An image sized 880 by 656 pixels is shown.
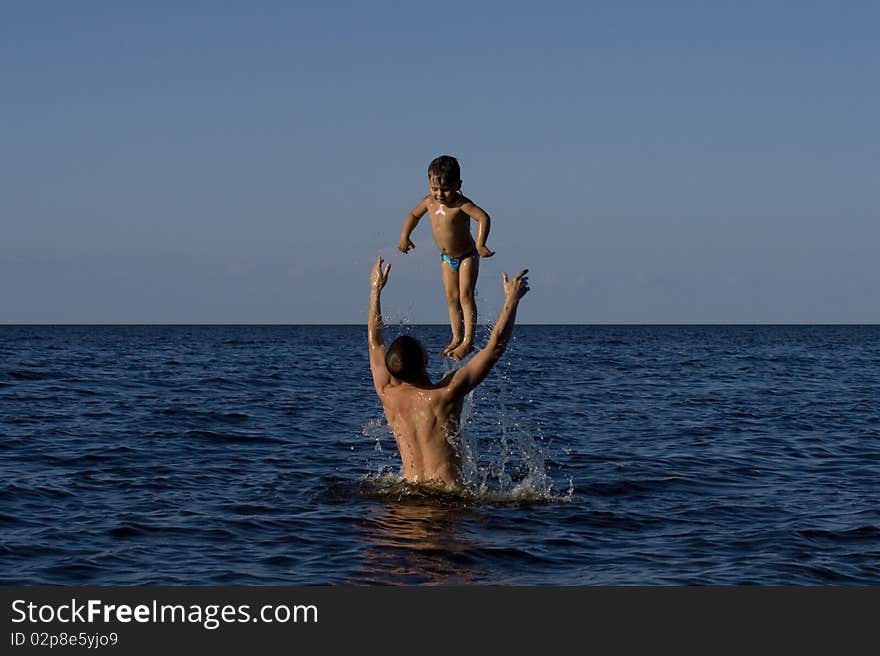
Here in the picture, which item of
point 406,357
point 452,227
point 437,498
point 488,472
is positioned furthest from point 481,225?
point 488,472

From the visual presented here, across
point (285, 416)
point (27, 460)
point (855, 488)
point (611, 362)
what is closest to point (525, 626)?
point (855, 488)

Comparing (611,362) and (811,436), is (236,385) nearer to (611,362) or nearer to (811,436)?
(811,436)

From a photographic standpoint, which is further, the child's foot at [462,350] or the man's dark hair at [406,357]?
the man's dark hair at [406,357]

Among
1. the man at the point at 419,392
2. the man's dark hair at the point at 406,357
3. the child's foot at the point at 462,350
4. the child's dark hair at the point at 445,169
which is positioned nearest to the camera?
the child's dark hair at the point at 445,169

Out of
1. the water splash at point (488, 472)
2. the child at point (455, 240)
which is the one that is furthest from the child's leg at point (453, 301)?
the water splash at point (488, 472)

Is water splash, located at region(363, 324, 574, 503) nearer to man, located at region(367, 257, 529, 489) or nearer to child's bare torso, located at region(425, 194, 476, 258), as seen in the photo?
man, located at region(367, 257, 529, 489)

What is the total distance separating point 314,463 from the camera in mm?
16906

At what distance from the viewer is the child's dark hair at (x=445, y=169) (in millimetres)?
9656

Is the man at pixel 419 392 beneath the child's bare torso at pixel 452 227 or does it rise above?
beneath

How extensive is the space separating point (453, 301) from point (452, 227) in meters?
0.79

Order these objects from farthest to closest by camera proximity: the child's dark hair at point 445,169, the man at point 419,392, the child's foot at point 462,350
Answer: the man at point 419,392, the child's foot at point 462,350, the child's dark hair at point 445,169

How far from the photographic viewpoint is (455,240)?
9.98m

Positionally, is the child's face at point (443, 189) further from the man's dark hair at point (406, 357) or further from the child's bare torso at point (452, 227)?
the man's dark hair at point (406, 357)

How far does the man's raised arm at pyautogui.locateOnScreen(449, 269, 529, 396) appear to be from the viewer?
33.3 ft
